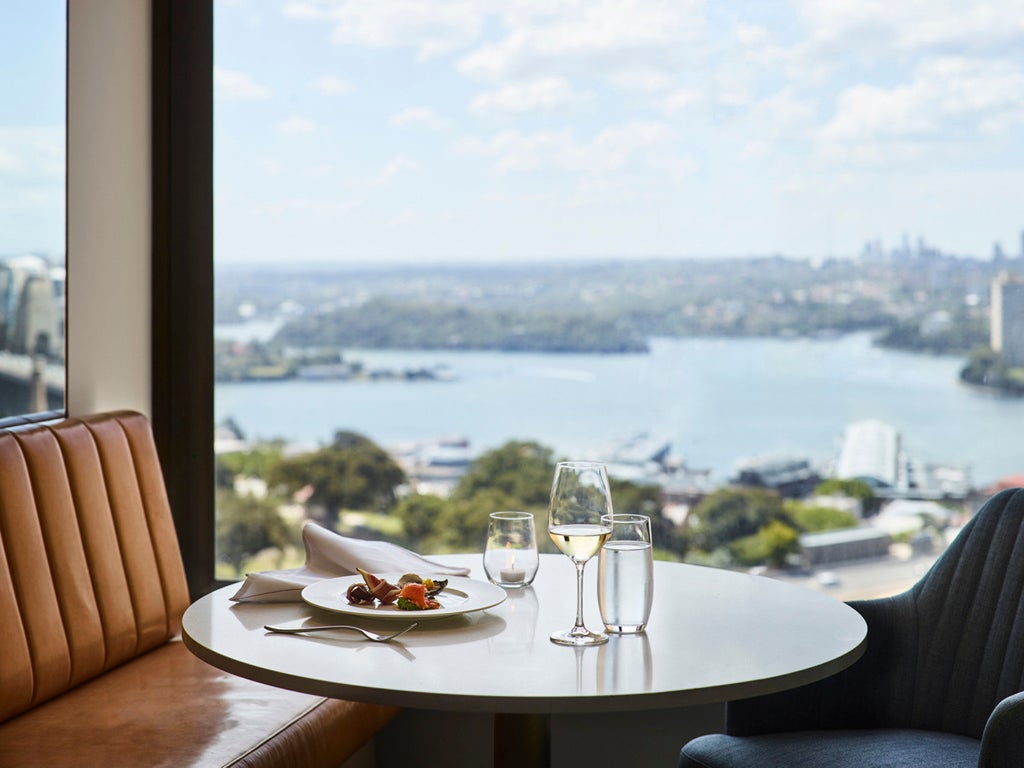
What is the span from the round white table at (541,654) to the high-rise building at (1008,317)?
53.4 inches

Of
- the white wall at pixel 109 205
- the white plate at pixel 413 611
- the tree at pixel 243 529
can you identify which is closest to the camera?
the white plate at pixel 413 611

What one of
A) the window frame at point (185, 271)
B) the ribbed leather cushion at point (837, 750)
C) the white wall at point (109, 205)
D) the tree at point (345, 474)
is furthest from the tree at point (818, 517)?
the white wall at point (109, 205)

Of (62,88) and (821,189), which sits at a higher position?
(62,88)

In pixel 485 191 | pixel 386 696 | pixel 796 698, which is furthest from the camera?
pixel 485 191

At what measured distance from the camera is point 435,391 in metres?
3.23

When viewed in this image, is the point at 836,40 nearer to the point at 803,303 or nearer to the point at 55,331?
the point at 803,303

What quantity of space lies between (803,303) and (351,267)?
49.8 inches

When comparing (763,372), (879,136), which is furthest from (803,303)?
(879,136)

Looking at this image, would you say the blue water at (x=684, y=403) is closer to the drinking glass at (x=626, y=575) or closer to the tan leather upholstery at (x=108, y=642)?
the tan leather upholstery at (x=108, y=642)

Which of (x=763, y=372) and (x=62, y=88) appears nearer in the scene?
(x=62, y=88)

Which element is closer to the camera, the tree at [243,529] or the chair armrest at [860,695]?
the chair armrest at [860,695]

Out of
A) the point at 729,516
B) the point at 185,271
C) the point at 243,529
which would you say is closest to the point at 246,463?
the point at 243,529

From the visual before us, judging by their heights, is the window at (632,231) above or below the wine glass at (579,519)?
above

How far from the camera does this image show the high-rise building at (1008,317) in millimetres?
2893
